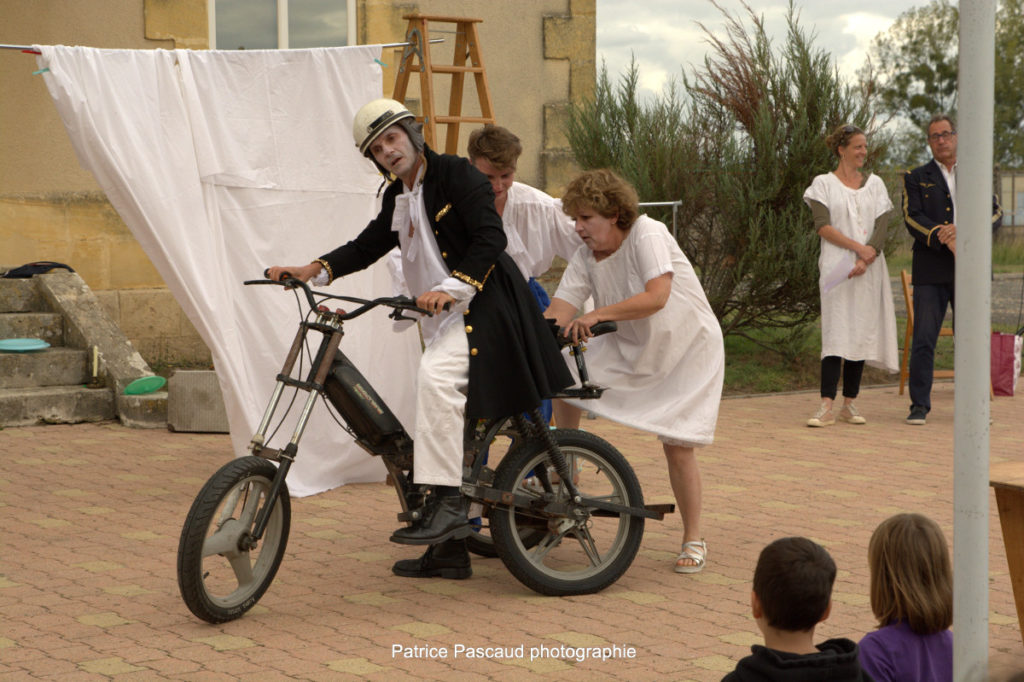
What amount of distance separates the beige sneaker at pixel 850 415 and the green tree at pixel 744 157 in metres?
2.29

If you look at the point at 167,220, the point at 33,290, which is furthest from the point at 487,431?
the point at 33,290

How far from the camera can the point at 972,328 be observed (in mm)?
2643

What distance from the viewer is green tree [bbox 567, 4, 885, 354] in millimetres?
Result: 11969

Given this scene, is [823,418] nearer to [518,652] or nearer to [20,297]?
[518,652]

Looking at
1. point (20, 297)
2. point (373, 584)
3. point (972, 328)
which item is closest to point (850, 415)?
point (373, 584)

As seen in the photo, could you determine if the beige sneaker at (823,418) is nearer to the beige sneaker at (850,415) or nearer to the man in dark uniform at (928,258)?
the beige sneaker at (850,415)

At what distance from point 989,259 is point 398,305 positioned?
2.71 m

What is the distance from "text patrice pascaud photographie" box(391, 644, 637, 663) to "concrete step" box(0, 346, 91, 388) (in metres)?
6.27

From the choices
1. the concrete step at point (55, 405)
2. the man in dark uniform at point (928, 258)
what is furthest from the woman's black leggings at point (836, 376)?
the concrete step at point (55, 405)

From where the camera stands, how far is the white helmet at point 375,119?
512 centimetres

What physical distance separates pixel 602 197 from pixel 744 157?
7.18 m

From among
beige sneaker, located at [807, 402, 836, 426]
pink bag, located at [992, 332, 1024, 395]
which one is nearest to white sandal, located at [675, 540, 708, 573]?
beige sneaker, located at [807, 402, 836, 426]

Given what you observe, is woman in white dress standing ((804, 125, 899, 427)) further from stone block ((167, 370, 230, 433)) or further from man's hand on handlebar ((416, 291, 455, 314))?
man's hand on handlebar ((416, 291, 455, 314))

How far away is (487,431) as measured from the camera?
537cm
